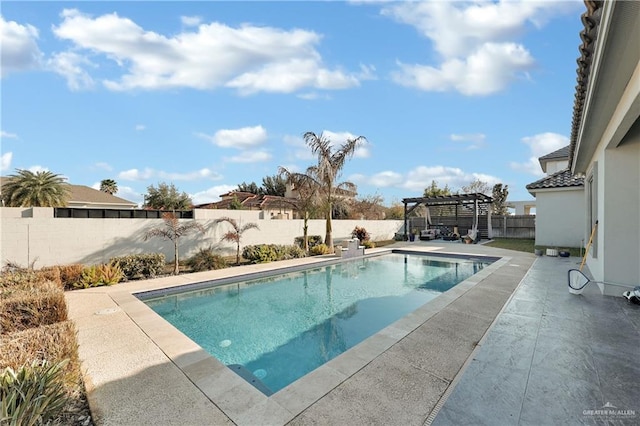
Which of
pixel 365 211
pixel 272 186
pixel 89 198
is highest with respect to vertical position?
pixel 272 186

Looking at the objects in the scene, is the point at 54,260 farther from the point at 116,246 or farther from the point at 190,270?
the point at 190,270

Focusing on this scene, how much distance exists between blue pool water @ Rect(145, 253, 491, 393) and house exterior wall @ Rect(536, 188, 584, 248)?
24.1 ft

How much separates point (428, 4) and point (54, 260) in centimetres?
1323

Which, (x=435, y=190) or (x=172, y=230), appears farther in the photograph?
(x=435, y=190)

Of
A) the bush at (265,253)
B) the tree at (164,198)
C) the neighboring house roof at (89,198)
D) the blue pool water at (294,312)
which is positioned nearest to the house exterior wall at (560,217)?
the blue pool water at (294,312)

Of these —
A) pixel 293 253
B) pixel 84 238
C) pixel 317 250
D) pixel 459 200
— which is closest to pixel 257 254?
pixel 293 253

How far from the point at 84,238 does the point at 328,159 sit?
1058cm

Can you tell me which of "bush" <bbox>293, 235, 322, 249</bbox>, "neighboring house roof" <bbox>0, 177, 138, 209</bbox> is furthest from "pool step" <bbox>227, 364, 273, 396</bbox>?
"neighboring house roof" <bbox>0, 177, 138, 209</bbox>

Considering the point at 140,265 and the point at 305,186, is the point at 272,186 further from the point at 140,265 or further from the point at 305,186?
the point at 140,265

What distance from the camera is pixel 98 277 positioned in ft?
26.9

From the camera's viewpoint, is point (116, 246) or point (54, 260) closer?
point (54, 260)

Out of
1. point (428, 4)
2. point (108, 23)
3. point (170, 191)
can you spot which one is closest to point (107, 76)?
point (108, 23)

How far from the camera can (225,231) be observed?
13.6 meters

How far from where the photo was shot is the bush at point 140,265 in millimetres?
9086
